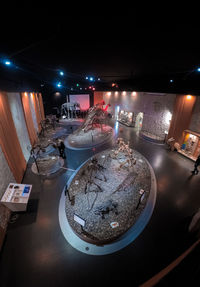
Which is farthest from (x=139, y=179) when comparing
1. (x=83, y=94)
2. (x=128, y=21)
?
(x=83, y=94)

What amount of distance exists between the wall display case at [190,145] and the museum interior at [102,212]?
0.07 m

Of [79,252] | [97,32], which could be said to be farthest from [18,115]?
[79,252]

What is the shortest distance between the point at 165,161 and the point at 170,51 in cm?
666

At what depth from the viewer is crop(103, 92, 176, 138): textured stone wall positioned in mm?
10688

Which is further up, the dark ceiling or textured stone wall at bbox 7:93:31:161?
the dark ceiling

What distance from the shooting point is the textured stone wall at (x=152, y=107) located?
35.1 ft

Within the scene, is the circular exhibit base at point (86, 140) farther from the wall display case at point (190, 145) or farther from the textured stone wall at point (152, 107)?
the wall display case at point (190, 145)

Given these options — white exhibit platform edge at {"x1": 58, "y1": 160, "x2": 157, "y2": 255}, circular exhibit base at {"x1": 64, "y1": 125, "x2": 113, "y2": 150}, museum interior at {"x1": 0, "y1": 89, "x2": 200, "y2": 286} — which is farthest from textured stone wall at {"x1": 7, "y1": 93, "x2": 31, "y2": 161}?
white exhibit platform edge at {"x1": 58, "y1": 160, "x2": 157, "y2": 255}

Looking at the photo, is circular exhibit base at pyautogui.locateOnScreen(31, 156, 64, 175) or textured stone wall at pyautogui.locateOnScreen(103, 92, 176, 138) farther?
textured stone wall at pyautogui.locateOnScreen(103, 92, 176, 138)

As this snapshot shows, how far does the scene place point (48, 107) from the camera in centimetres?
1894

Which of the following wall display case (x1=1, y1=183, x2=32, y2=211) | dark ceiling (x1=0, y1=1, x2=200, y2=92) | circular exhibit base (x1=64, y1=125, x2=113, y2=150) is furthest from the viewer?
circular exhibit base (x1=64, y1=125, x2=113, y2=150)

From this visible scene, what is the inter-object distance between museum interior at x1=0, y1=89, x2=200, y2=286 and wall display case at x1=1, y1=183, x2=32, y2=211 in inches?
1.3

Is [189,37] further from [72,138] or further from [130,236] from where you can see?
[72,138]

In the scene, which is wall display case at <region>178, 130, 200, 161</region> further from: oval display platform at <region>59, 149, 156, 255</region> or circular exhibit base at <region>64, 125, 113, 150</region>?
circular exhibit base at <region>64, 125, 113, 150</region>
